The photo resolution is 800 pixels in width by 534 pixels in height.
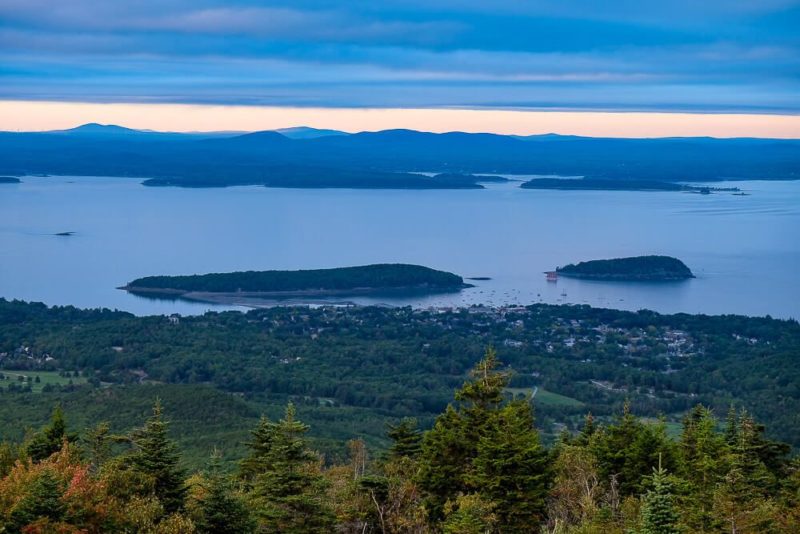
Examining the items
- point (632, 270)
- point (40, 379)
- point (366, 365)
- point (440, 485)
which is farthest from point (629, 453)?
point (632, 270)

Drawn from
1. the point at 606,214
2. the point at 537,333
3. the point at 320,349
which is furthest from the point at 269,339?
the point at 606,214

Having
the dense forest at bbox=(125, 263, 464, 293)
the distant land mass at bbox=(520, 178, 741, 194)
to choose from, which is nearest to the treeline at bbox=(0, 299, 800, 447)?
the dense forest at bbox=(125, 263, 464, 293)

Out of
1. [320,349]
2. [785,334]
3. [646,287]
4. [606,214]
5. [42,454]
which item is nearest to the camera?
[42,454]

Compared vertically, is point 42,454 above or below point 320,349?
above

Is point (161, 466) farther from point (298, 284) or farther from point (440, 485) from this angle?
point (298, 284)

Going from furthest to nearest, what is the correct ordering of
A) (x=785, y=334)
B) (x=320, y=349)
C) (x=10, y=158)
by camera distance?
(x=10, y=158) < (x=785, y=334) < (x=320, y=349)

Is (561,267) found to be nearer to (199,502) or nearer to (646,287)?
(646,287)

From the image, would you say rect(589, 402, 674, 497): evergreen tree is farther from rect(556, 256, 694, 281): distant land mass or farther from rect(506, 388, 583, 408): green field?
rect(556, 256, 694, 281): distant land mass
